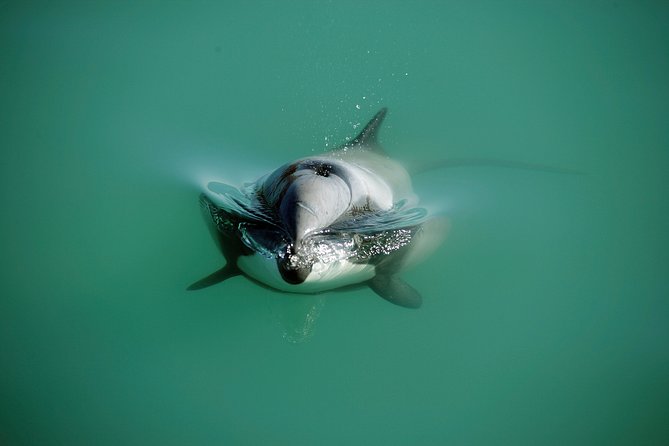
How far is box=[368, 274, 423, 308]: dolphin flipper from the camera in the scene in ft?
18.0

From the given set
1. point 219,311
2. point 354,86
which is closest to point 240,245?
point 219,311

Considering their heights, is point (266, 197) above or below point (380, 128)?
below

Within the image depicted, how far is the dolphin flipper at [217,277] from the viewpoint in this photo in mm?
5176

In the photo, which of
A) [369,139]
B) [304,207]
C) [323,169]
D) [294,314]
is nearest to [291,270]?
[304,207]

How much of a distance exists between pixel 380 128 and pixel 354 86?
1.12 m

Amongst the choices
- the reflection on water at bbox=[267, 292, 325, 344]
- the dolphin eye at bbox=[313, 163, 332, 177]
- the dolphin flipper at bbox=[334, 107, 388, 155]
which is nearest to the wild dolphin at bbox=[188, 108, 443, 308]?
the dolphin eye at bbox=[313, 163, 332, 177]

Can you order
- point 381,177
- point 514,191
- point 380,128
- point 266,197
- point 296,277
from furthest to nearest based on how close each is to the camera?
point 380,128
point 514,191
point 381,177
point 266,197
point 296,277

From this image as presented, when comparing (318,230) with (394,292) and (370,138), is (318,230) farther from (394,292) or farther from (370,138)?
(370,138)

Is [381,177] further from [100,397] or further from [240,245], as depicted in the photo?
[100,397]

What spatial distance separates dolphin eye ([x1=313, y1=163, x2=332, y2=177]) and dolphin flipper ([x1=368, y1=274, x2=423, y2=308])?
3.57 ft

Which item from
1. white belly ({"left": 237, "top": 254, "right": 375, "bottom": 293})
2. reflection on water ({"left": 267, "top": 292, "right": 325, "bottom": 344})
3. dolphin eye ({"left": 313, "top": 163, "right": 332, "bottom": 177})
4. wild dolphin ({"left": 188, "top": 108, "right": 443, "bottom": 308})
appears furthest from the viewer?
reflection on water ({"left": 267, "top": 292, "right": 325, "bottom": 344})

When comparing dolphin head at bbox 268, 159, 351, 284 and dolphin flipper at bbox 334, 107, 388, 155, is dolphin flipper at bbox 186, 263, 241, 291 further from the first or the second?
dolphin flipper at bbox 334, 107, 388, 155

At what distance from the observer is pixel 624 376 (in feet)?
17.6

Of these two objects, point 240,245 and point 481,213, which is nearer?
point 240,245
